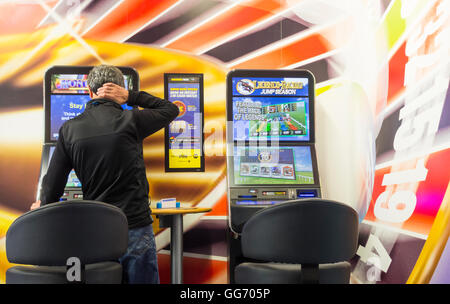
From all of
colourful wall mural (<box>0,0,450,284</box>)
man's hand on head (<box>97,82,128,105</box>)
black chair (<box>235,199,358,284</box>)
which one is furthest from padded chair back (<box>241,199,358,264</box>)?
colourful wall mural (<box>0,0,450,284</box>)

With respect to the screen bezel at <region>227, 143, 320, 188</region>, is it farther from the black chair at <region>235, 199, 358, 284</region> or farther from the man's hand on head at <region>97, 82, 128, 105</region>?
the black chair at <region>235, 199, 358, 284</region>

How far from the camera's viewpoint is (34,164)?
3.85 m

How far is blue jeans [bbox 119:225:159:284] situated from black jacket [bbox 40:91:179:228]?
61 millimetres

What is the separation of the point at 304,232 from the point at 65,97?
7.48 feet

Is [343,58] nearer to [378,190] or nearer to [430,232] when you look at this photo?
[378,190]

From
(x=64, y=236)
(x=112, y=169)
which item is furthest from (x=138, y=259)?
(x=64, y=236)

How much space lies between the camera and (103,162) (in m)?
2.23

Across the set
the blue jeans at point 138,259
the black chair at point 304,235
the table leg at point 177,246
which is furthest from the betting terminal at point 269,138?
the black chair at point 304,235

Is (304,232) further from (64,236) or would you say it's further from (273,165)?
(273,165)

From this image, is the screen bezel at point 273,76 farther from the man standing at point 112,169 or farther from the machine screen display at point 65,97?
the man standing at point 112,169

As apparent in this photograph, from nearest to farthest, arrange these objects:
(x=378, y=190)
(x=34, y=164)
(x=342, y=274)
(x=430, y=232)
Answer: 1. (x=342, y=274)
2. (x=430, y=232)
3. (x=378, y=190)
4. (x=34, y=164)

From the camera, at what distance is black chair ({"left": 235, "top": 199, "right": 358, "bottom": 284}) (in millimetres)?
1760
